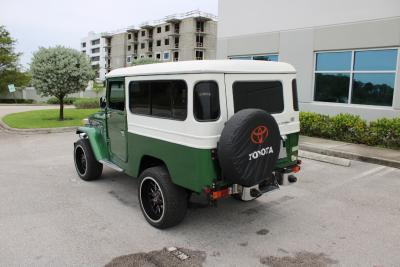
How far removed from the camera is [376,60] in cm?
1123

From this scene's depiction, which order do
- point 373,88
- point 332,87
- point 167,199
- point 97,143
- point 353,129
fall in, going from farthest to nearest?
point 332,87, point 373,88, point 353,129, point 97,143, point 167,199

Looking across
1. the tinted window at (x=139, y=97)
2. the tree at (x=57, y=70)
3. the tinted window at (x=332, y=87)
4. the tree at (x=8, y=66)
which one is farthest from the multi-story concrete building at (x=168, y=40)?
the tinted window at (x=139, y=97)

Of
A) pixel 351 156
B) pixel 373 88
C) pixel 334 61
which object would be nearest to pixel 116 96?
pixel 351 156

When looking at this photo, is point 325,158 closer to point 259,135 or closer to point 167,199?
point 259,135

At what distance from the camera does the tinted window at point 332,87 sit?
12.2 meters

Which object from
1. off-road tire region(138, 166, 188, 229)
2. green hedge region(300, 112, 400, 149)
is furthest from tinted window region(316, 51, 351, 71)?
off-road tire region(138, 166, 188, 229)

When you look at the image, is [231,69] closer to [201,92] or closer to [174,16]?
[201,92]

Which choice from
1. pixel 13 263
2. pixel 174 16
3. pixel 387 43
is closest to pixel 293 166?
pixel 13 263

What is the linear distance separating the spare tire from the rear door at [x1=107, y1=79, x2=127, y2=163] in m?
2.15

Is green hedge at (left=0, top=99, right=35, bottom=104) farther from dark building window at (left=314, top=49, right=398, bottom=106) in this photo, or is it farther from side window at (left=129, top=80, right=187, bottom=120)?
side window at (left=129, top=80, right=187, bottom=120)

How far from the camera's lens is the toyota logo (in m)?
4.09

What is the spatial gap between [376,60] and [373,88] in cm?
91

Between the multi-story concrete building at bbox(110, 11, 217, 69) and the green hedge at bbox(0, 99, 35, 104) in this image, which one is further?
the multi-story concrete building at bbox(110, 11, 217, 69)

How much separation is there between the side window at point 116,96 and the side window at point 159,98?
1.03ft
